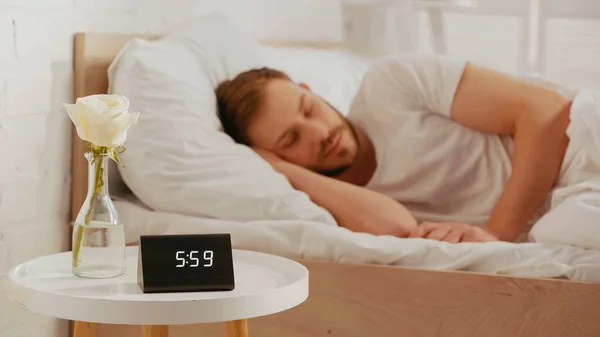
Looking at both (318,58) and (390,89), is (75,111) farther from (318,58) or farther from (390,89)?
(318,58)

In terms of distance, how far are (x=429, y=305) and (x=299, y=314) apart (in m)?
0.24

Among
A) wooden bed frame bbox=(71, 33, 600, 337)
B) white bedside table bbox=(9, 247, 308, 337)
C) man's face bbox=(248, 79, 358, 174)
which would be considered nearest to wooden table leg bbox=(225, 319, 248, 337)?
white bedside table bbox=(9, 247, 308, 337)

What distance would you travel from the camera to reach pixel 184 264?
3.97 feet

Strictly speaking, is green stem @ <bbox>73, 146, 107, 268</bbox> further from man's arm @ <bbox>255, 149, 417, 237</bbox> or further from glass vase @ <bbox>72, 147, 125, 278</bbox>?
man's arm @ <bbox>255, 149, 417, 237</bbox>

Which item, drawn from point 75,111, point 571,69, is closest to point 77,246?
point 75,111

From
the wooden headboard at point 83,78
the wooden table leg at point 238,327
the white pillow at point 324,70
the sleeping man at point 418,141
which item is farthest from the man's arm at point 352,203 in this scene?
the wooden table leg at point 238,327

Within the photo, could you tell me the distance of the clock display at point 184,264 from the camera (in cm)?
120

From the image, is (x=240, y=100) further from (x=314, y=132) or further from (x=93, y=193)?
(x=93, y=193)

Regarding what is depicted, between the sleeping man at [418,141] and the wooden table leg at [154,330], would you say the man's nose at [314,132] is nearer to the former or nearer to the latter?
the sleeping man at [418,141]

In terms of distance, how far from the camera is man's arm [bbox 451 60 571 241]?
1.77 metres

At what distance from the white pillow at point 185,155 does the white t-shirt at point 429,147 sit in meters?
0.26

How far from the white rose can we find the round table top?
0.65 ft

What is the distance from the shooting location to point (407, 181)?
1934 millimetres

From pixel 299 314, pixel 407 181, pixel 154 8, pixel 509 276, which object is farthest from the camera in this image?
pixel 154 8
